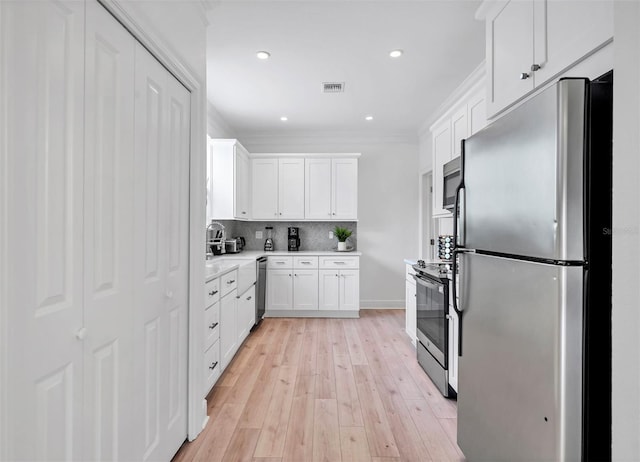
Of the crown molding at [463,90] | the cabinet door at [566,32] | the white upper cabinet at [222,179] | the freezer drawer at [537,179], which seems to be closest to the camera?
the freezer drawer at [537,179]

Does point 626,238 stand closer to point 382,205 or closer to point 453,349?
point 453,349

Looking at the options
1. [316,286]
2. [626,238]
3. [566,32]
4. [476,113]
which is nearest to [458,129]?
[476,113]

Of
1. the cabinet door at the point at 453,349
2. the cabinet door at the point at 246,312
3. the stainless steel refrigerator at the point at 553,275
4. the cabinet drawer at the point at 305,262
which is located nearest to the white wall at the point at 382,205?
the cabinet drawer at the point at 305,262

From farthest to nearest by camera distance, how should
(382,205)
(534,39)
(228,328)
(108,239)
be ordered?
(382,205) → (228,328) → (534,39) → (108,239)

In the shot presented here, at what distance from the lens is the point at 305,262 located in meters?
4.61

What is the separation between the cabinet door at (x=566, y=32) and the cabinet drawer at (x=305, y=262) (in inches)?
137

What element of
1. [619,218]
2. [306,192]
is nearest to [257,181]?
[306,192]

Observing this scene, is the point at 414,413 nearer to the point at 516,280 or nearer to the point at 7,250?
the point at 516,280

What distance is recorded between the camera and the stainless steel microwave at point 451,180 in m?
2.49

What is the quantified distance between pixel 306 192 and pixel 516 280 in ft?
12.7

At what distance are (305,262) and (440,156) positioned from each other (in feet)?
7.44

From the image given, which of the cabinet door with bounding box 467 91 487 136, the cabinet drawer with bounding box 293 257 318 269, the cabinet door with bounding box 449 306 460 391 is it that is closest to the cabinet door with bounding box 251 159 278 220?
the cabinet drawer with bounding box 293 257 318 269

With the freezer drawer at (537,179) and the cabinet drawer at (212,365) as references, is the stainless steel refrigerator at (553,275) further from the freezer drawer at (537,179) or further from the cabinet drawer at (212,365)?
the cabinet drawer at (212,365)

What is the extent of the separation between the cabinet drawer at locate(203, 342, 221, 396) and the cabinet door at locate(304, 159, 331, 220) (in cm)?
270
